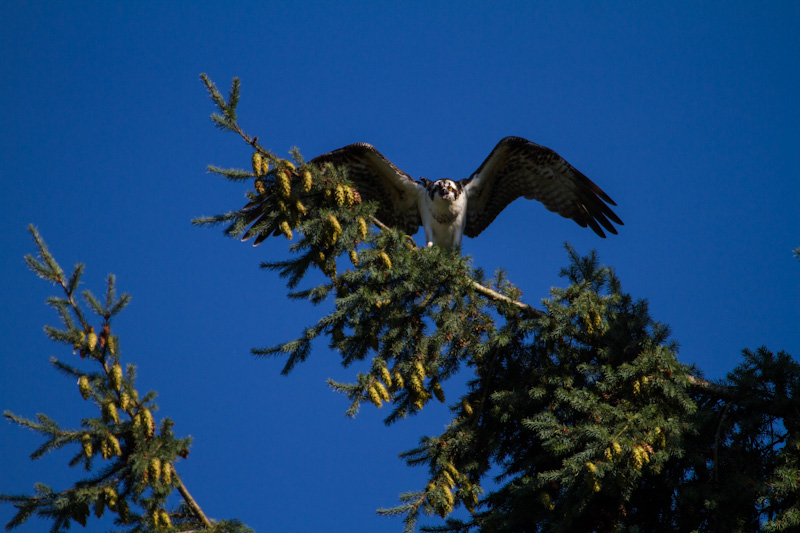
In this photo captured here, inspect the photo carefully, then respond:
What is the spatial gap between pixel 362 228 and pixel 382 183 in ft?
10.6

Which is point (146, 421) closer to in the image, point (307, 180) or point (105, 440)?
point (105, 440)

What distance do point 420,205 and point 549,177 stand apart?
172 centimetres

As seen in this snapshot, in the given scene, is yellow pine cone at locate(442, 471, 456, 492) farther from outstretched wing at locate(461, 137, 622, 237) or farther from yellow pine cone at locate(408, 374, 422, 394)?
outstretched wing at locate(461, 137, 622, 237)

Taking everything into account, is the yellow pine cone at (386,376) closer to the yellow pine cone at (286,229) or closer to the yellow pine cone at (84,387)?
the yellow pine cone at (286,229)

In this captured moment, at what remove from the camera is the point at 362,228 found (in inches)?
236

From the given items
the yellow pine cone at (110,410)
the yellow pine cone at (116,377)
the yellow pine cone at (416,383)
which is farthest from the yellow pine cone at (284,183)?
the yellow pine cone at (110,410)

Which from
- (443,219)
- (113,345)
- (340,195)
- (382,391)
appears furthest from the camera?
(443,219)

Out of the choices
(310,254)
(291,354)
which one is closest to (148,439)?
(291,354)

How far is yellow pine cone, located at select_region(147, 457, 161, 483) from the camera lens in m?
4.06

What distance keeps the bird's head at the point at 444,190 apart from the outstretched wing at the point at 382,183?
0.95ft

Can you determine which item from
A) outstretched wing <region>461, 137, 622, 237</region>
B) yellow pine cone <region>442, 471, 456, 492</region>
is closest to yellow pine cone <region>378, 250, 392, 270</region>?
yellow pine cone <region>442, 471, 456, 492</region>

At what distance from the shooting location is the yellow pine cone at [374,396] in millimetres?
5211

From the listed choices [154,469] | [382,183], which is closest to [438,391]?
[154,469]

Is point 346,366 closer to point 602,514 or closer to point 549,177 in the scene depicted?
point 602,514
